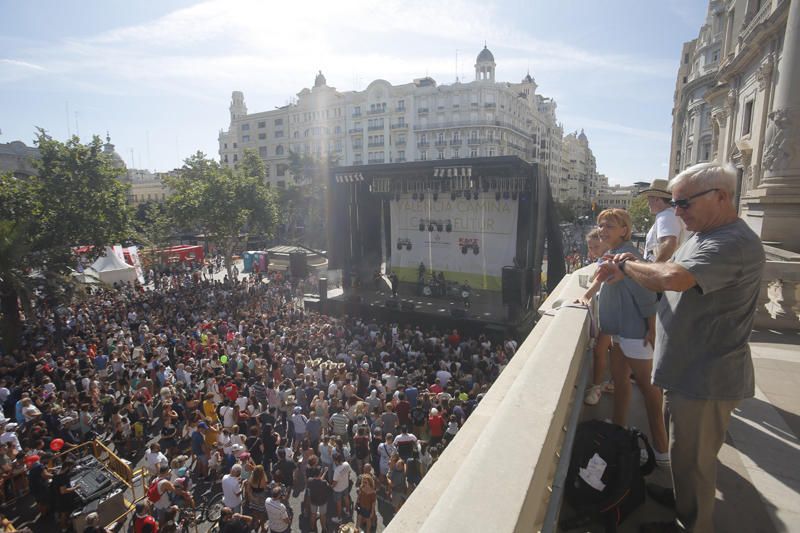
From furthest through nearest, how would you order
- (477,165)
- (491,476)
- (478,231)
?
(478,231) < (477,165) < (491,476)

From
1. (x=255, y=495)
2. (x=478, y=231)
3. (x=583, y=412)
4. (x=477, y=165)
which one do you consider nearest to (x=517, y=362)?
(x=583, y=412)

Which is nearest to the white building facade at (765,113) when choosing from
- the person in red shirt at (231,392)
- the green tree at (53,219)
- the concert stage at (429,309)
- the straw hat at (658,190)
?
A: the straw hat at (658,190)

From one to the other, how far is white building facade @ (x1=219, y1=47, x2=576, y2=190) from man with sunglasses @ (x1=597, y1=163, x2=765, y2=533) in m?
44.7

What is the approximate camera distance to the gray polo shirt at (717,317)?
1.72 m

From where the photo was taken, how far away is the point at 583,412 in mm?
3156

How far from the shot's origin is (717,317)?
179cm

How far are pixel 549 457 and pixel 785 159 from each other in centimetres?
1047

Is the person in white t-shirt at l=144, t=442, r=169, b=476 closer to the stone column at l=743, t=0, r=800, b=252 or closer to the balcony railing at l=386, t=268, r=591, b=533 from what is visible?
the balcony railing at l=386, t=268, r=591, b=533

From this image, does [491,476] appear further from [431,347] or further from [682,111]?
[682,111]

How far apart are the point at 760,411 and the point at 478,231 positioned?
18.0m

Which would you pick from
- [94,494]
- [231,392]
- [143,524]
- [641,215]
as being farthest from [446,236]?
[641,215]

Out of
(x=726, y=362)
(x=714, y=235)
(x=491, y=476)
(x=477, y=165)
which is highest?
(x=477, y=165)

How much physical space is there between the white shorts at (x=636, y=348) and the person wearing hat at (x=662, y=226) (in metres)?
0.81

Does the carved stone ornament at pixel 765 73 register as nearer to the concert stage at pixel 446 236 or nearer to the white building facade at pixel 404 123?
the concert stage at pixel 446 236
